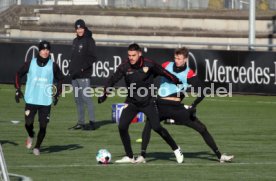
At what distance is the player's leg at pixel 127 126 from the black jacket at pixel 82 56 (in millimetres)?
5537

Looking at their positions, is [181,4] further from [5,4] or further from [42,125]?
[42,125]

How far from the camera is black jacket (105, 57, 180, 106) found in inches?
642

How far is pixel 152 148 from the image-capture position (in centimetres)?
1894

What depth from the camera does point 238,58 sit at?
3027 cm

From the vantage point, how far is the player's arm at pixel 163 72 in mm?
16297

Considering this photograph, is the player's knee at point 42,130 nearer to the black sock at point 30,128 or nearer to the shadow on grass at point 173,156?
the black sock at point 30,128

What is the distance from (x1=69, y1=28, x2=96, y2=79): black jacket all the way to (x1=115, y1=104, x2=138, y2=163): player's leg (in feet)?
18.2

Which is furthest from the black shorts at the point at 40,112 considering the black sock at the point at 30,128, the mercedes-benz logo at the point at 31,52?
the mercedes-benz logo at the point at 31,52

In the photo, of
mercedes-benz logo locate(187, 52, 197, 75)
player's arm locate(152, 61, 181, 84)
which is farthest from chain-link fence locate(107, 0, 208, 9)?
player's arm locate(152, 61, 181, 84)

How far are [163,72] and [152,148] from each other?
296 cm

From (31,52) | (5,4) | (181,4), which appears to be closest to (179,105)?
(31,52)

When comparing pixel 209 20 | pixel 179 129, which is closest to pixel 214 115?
pixel 179 129

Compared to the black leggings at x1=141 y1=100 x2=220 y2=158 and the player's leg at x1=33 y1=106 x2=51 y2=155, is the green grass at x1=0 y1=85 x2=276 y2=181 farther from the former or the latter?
the black leggings at x1=141 y1=100 x2=220 y2=158

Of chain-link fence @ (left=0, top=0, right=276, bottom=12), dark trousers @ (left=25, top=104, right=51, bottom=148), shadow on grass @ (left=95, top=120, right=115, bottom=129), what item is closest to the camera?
dark trousers @ (left=25, top=104, right=51, bottom=148)
